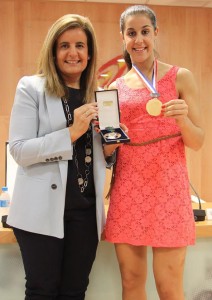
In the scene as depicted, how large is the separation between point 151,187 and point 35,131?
0.51m

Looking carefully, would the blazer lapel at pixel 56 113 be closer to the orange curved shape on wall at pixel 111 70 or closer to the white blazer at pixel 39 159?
the white blazer at pixel 39 159

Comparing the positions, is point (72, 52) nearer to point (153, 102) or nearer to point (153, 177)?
point (153, 102)

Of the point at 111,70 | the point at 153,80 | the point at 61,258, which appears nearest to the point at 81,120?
the point at 153,80

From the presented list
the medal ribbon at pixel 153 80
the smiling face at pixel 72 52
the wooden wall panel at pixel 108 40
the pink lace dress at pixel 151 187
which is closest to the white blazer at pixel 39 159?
the smiling face at pixel 72 52

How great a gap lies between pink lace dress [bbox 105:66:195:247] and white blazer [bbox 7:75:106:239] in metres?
0.27

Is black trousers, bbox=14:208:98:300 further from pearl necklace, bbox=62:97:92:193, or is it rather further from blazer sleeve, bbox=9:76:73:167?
blazer sleeve, bbox=9:76:73:167

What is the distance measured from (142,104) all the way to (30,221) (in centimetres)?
65

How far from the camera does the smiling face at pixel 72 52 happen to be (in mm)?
1506

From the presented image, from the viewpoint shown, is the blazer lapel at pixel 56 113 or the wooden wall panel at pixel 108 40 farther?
the wooden wall panel at pixel 108 40

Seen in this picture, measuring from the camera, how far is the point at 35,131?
147cm

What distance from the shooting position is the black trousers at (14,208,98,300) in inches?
57.6

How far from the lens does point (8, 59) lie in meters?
4.53

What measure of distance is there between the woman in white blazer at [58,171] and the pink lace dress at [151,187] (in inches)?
4.2

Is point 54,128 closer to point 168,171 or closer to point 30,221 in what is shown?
point 30,221
